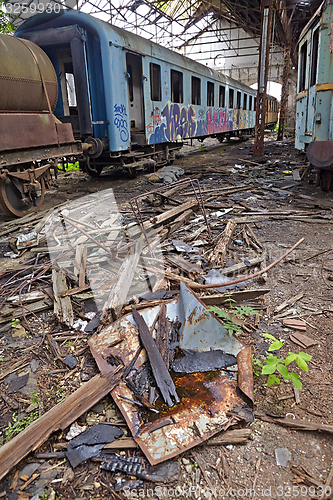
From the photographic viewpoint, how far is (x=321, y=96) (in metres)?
7.46

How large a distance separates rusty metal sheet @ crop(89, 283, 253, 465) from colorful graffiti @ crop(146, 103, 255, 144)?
9.04 m

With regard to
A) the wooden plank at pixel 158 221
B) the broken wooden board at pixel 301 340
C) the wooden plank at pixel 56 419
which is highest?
the wooden plank at pixel 158 221

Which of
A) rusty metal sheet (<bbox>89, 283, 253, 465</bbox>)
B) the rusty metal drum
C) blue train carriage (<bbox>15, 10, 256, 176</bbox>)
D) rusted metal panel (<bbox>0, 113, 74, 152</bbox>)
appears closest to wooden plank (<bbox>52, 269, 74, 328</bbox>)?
rusty metal sheet (<bbox>89, 283, 253, 465</bbox>)

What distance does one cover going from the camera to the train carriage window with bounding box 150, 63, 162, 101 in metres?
10.9

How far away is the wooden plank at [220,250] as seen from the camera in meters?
4.67

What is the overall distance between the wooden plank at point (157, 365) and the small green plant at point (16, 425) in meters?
0.96

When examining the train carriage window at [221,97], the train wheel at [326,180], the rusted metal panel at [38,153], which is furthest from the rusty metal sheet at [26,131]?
the train carriage window at [221,97]

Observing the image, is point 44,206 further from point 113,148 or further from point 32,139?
point 113,148

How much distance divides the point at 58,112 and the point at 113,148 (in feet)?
6.97

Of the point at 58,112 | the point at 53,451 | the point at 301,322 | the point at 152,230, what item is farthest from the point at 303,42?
the point at 53,451

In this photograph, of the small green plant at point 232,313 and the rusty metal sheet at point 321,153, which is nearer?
the small green plant at point 232,313

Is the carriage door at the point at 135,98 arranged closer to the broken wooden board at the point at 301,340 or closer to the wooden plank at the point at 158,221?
the wooden plank at the point at 158,221

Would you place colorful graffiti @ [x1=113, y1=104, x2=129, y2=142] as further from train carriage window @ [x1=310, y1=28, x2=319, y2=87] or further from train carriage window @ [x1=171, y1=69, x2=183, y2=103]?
train carriage window @ [x1=310, y1=28, x2=319, y2=87]

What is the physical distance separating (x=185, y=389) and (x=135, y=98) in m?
11.4
